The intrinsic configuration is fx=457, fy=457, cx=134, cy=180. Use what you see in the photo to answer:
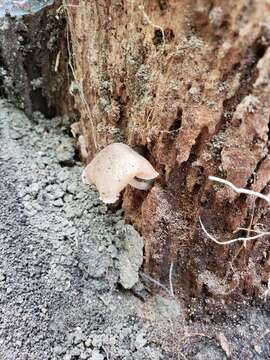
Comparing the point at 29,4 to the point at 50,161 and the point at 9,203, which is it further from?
the point at 9,203

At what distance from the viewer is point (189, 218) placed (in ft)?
3.54

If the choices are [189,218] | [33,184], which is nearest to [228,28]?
[189,218]

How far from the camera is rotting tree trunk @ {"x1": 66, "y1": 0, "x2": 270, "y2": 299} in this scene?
2.80 feet

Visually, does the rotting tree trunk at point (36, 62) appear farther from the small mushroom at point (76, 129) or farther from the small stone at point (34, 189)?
the small stone at point (34, 189)

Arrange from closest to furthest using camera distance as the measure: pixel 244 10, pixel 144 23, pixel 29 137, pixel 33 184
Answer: pixel 244 10
pixel 144 23
pixel 33 184
pixel 29 137

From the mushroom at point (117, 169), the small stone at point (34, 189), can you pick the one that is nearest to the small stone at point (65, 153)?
the small stone at point (34, 189)

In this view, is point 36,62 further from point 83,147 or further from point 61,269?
point 61,269

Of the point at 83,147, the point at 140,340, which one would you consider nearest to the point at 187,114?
the point at 83,147

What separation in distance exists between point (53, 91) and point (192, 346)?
0.84 m

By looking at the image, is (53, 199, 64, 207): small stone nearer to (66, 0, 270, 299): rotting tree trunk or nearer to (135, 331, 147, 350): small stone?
(66, 0, 270, 299): rotting tree trunk

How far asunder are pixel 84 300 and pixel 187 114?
0.51m

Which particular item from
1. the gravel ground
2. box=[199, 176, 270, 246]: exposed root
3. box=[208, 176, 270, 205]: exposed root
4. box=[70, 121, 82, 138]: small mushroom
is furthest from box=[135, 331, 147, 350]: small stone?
box=[70, 121, 82, 138]: small mushroom

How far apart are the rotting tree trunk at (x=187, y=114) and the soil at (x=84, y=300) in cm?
6

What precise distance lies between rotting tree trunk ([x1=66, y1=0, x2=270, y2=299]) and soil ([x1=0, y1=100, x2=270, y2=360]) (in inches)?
2.5
